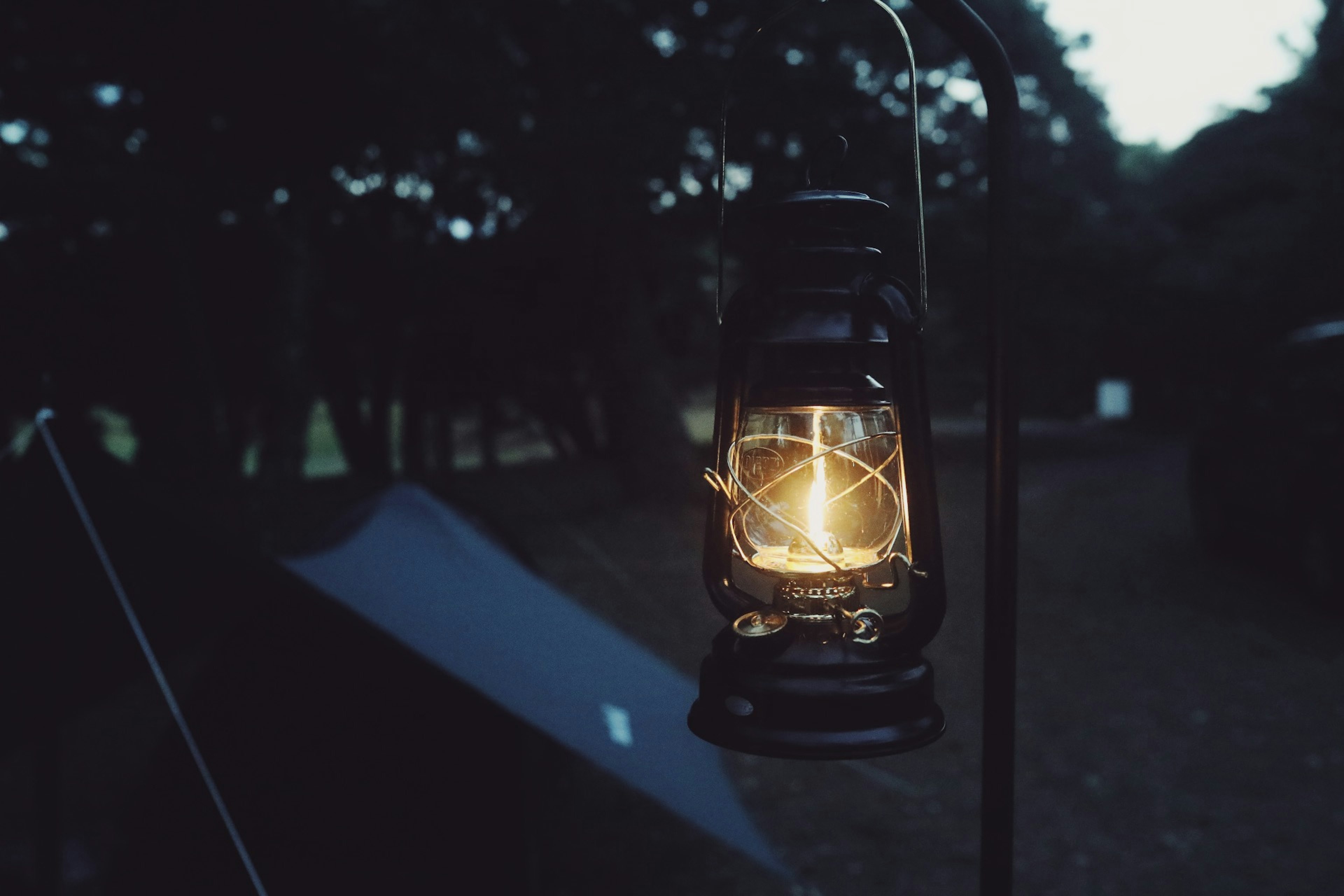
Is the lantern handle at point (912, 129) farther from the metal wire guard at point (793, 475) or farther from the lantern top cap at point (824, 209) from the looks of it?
the metal wire guard at point (793, 475)

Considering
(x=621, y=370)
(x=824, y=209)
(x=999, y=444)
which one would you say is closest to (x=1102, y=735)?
(x=999, y=444)

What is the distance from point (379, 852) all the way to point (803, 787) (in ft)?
10.3

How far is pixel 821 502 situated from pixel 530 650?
2.56m

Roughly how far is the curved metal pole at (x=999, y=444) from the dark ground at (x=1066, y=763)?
378 cm

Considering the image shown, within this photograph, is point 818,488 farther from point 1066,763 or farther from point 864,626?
point 1066,763

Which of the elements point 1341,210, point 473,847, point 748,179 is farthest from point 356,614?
point 1341,210

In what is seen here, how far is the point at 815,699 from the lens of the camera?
1423mm

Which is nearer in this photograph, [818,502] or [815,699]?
[815,699]

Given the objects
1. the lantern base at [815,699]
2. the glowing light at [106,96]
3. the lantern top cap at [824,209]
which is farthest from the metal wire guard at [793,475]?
the glowing light at [106,96]

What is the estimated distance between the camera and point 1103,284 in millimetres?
24781

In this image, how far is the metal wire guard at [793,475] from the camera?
151cm

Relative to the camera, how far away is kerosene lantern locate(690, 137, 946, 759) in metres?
1.43

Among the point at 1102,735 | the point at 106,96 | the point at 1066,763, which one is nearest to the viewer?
the point at 1066,763

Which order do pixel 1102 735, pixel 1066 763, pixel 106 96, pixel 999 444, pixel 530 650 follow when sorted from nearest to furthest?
pixel 999 444 < pixel 530 650 < pixel 1066 763 < pixel 1102 735 < pixel 106 96
